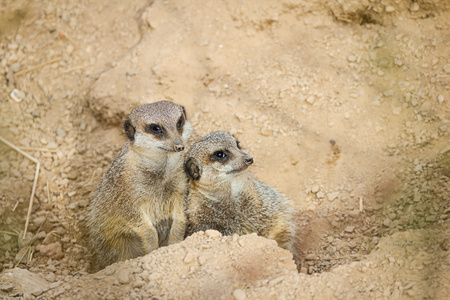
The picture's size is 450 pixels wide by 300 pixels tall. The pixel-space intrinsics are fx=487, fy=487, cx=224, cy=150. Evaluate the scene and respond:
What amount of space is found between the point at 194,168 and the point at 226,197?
286 mm

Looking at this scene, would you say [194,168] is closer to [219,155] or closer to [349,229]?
[219,155]

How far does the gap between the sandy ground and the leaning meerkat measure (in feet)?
1.15

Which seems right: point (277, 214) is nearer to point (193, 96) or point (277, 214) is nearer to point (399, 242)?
point (399, 242)

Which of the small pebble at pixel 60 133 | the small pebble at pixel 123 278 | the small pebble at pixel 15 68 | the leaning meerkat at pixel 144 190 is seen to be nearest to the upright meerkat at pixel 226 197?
the leaning meerkat at pixel 144 190

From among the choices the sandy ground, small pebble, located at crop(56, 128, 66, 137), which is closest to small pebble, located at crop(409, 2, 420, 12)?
the sandy ground

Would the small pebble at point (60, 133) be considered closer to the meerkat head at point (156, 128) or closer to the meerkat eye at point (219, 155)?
the meerkat head at point (156, 128)

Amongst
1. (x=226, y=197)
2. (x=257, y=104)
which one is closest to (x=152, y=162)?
(x=226, y=197)

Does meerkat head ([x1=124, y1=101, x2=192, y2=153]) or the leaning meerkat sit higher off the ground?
meerkat head ([x1=124, y1=101, x2=192, y2=153])

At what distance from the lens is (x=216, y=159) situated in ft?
10.2

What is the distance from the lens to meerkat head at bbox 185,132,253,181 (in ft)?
10.1

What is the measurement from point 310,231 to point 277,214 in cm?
33

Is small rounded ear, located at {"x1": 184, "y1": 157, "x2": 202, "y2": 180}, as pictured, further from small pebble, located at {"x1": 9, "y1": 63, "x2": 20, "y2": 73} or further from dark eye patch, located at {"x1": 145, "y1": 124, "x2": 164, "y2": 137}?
small pebble, located at {"x1": 9, "y1": 63, "x2": 20, "y2": 73}

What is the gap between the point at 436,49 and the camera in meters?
3.57

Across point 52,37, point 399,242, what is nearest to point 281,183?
point 399,242
